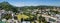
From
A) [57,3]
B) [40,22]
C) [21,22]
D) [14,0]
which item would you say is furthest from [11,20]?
[57,3]

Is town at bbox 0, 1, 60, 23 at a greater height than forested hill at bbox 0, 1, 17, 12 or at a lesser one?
lesser

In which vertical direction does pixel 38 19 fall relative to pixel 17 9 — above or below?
below

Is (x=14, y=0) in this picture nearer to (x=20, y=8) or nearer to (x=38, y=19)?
(x=20, y=8)

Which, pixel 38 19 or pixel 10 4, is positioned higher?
pixel 10 4

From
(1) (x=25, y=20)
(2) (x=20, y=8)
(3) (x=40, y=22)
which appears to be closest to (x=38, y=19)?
(3) (x=40, y=22)

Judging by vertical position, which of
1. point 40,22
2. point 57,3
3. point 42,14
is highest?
point 57,3

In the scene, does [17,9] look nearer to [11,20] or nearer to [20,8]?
[20,8]

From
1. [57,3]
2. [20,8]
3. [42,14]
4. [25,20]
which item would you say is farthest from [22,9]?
[57,3]

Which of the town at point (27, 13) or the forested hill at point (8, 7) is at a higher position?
the forested hill at point (8, 7)
